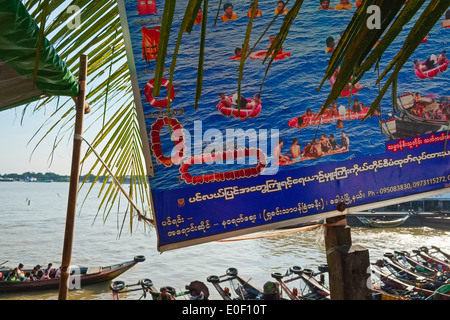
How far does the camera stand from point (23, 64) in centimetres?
166

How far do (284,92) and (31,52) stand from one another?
133cm

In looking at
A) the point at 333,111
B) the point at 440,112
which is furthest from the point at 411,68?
the point at 333,111

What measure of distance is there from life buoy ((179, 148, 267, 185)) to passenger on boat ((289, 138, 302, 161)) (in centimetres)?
20

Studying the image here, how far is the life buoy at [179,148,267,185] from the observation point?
2.07 metres

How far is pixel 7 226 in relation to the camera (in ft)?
121

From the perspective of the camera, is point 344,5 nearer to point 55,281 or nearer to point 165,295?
point 165,295

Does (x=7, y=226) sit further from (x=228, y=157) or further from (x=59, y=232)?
(x=228, y=157)

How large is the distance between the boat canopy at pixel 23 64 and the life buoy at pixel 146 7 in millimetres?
522

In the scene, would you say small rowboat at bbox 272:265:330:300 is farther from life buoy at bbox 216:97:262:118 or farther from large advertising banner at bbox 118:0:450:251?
life buoy at bbox 216:97:262:118

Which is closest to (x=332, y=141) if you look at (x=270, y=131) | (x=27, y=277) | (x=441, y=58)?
(x=270, y=131)

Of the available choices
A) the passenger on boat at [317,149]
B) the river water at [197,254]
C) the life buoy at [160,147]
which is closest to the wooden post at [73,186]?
the life buoy at [160,147]

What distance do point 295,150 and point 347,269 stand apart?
2.51ft

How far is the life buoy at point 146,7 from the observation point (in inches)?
81.4

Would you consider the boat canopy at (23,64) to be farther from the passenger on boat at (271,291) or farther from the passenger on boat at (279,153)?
the passenger on boat at (271,291)
